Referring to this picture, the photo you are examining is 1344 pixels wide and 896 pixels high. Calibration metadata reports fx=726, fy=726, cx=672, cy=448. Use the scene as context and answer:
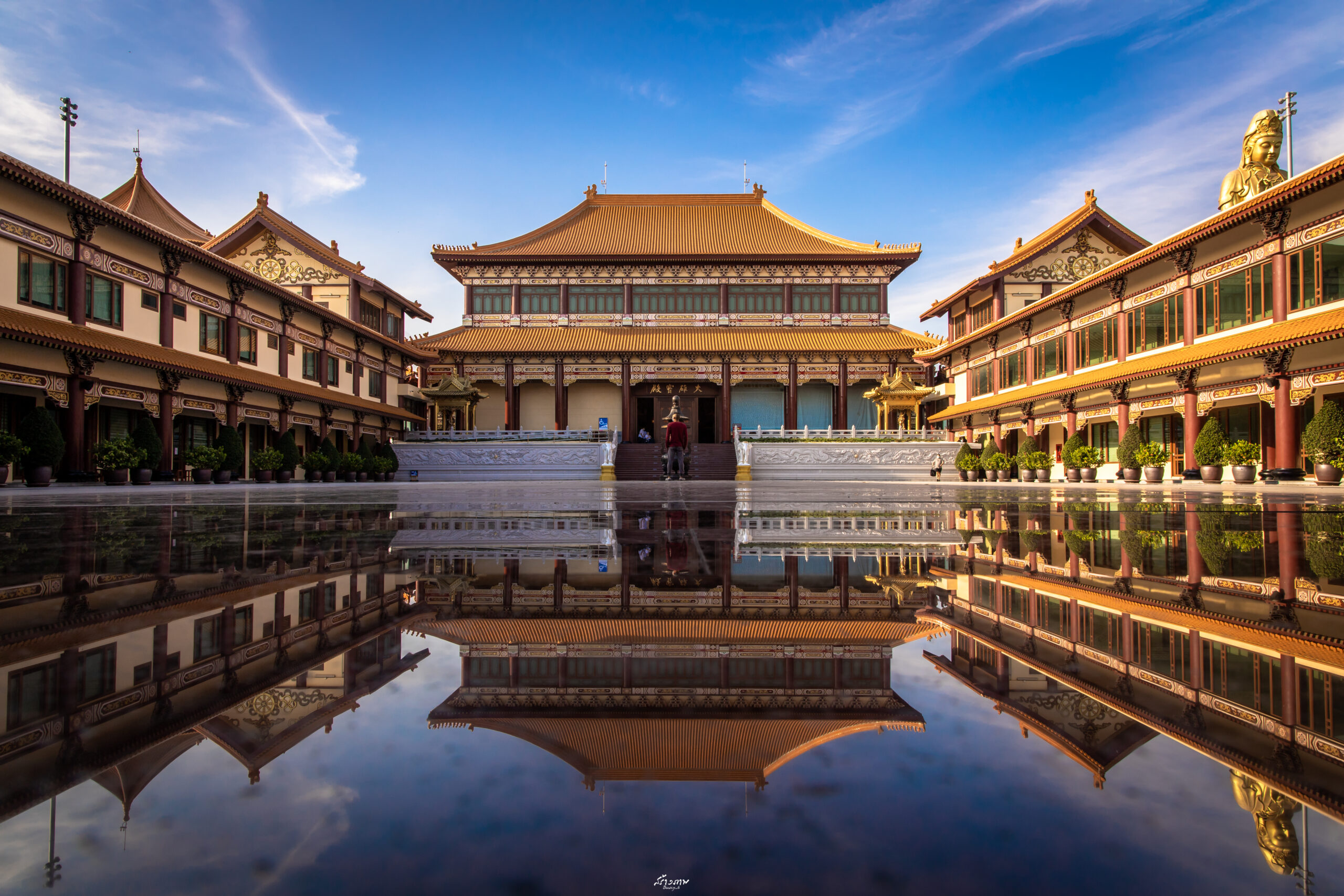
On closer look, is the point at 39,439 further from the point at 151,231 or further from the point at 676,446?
the point at 676,446

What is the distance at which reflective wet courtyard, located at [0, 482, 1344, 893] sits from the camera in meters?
0.62

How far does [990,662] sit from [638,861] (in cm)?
87

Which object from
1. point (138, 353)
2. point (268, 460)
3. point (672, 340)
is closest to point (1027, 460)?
point (672, 340)

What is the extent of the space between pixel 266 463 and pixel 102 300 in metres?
5.21

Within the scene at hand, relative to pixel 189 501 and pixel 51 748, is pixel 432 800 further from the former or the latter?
pixel 189 501

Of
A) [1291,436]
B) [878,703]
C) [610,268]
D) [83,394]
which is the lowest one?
[878,703]

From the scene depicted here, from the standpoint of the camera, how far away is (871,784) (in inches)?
30.4

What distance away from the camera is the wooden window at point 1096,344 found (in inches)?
818

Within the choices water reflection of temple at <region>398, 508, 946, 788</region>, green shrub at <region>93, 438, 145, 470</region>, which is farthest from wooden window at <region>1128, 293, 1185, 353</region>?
green shrub at <region>93, 438, 145, 470</region>

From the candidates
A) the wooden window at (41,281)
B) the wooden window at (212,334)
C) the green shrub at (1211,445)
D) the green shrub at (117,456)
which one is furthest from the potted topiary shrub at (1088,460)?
the wooden window at (41,281)

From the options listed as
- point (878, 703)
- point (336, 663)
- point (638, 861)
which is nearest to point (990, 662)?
point (878, 703)

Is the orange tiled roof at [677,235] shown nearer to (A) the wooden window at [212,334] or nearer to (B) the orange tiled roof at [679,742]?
(A) the wooden window at [212,334]

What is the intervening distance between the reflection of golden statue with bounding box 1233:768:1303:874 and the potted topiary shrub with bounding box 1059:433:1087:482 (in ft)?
69.0

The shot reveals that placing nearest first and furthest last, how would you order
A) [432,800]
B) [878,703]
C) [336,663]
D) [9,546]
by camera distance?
[432,800] → [878,703] → [336,663] → [9,546]
